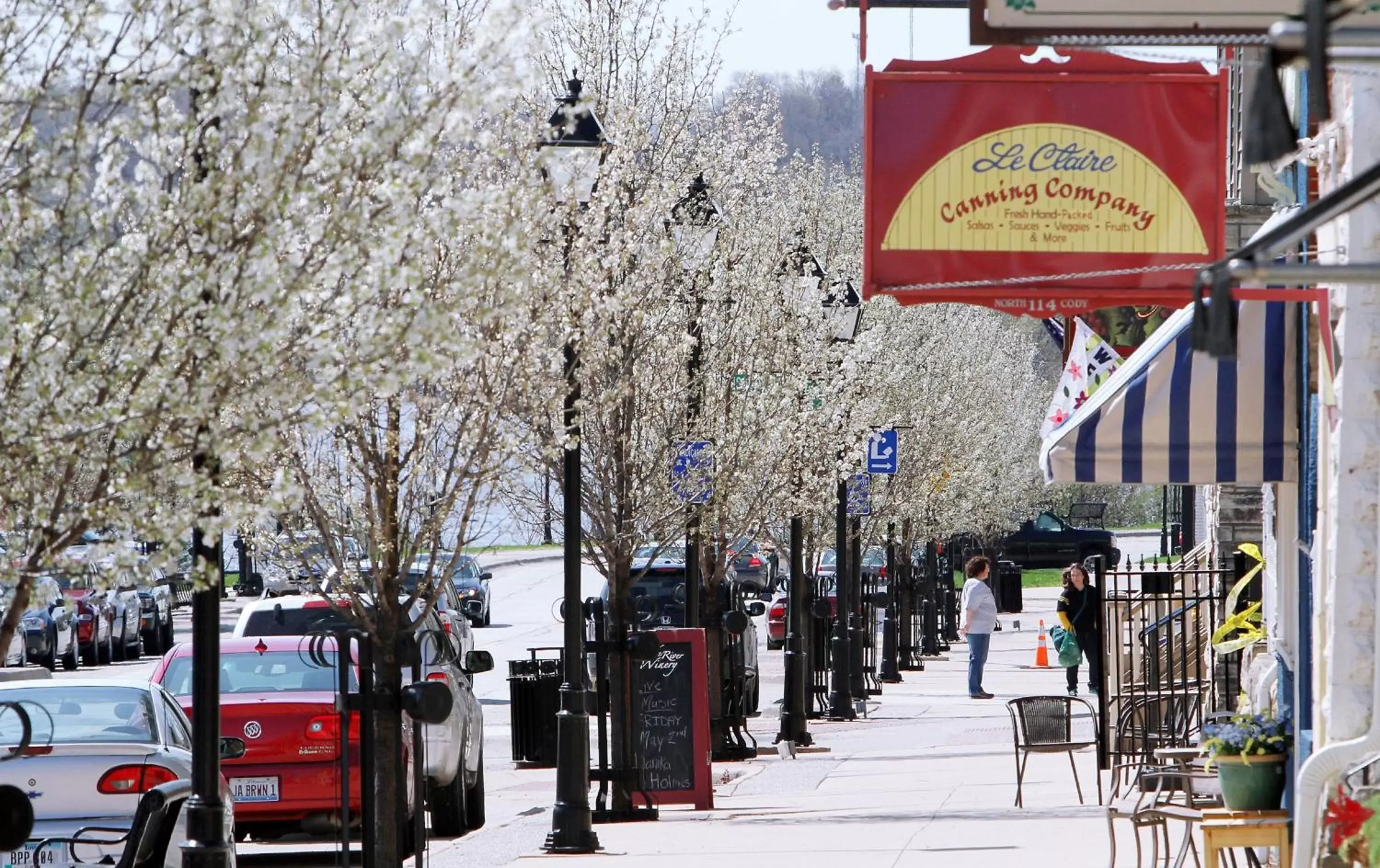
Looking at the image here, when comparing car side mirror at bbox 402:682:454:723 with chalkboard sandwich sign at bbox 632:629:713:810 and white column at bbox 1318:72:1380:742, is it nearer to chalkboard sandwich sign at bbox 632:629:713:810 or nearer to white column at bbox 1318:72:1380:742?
white column at bbox 1318:72:1380:742

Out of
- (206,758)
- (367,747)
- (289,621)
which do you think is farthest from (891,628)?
(206,758)

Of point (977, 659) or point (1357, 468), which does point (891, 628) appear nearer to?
point (977, 659)

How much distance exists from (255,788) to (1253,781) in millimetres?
5947

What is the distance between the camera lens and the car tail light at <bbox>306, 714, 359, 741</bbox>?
476 inches

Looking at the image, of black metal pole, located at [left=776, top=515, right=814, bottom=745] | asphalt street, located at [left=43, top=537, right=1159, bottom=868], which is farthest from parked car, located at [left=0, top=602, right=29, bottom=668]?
black metal pole, located at [left=776, top=515, right=814, bottom=745]

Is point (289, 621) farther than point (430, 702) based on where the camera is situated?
Yes

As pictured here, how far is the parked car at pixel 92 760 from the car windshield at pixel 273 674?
5.20 ft

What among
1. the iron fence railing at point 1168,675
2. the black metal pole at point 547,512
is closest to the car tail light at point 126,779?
the black metal pole at point 547,512

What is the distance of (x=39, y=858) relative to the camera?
371 inches

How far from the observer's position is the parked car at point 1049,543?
57438 mm

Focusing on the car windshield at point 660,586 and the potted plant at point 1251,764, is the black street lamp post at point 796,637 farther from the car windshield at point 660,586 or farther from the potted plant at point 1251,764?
the potted plant at point 1251,764

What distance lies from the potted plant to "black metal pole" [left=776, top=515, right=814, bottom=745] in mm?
10489

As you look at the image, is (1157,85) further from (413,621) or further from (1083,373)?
(1083,373)

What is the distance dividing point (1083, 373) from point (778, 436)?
2.74 metres
